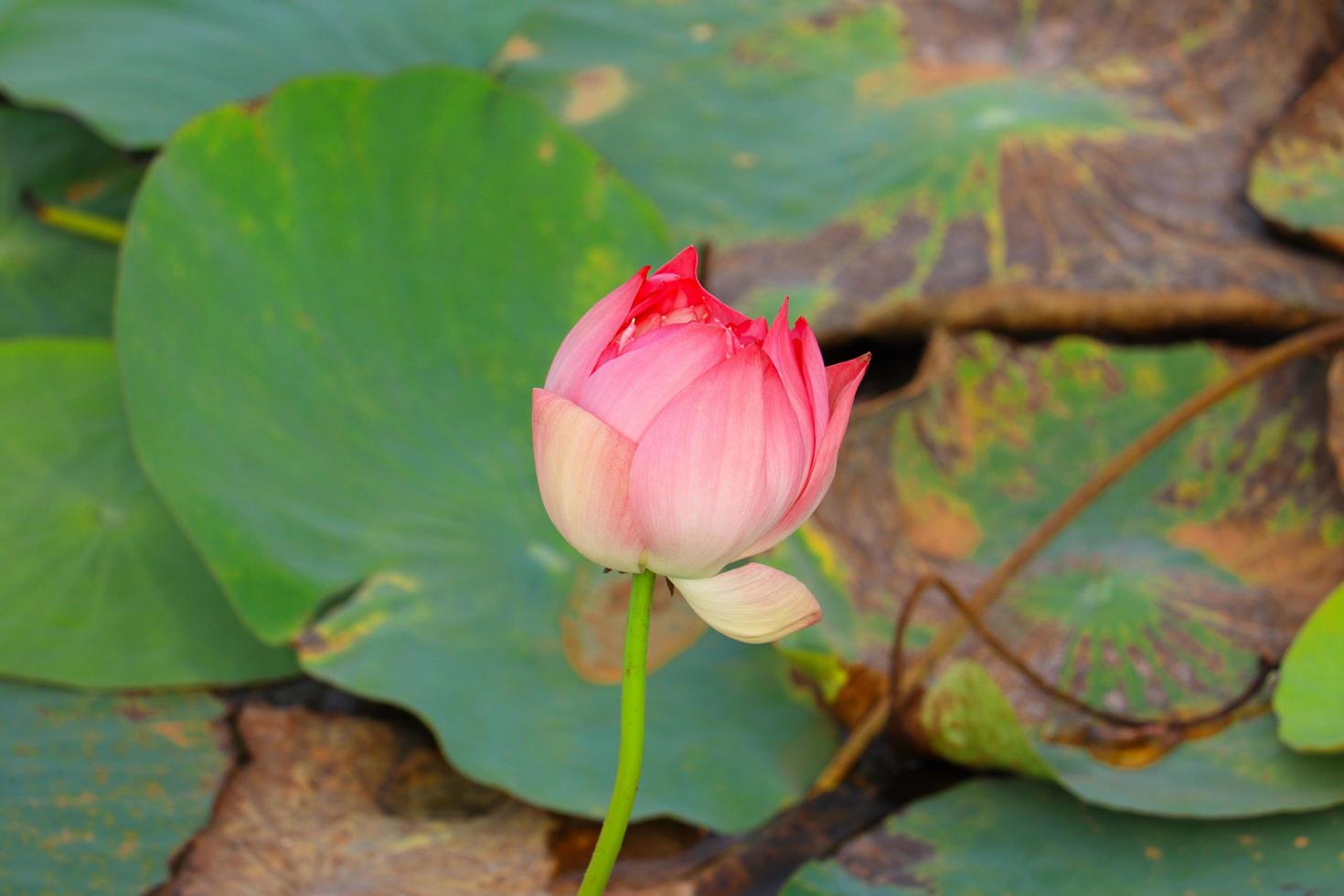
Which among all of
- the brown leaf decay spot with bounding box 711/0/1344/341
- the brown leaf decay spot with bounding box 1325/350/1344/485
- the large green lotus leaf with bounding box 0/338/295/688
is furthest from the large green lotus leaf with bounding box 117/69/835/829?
the brown leaf decay spot with bounding box 1325/350/1344/485

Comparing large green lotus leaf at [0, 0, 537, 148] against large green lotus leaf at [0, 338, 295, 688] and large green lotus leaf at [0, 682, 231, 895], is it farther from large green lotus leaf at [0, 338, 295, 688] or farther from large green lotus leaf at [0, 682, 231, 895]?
large green lotus leaf at [0, 682, 231, 895]

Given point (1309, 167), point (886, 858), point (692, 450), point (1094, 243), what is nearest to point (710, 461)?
point (692, 450)

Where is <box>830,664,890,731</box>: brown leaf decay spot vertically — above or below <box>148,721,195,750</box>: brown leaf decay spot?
above

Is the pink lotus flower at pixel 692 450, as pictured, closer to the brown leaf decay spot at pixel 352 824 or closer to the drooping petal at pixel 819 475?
the drooping petal at pixel 819 475

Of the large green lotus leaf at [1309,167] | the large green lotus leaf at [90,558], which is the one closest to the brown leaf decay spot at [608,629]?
the large green lotus leaf at [90,558]

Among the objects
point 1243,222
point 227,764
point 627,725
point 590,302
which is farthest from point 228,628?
point 1243,222

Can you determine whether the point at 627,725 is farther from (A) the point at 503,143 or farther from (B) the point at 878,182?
(B) the point at 878,182
